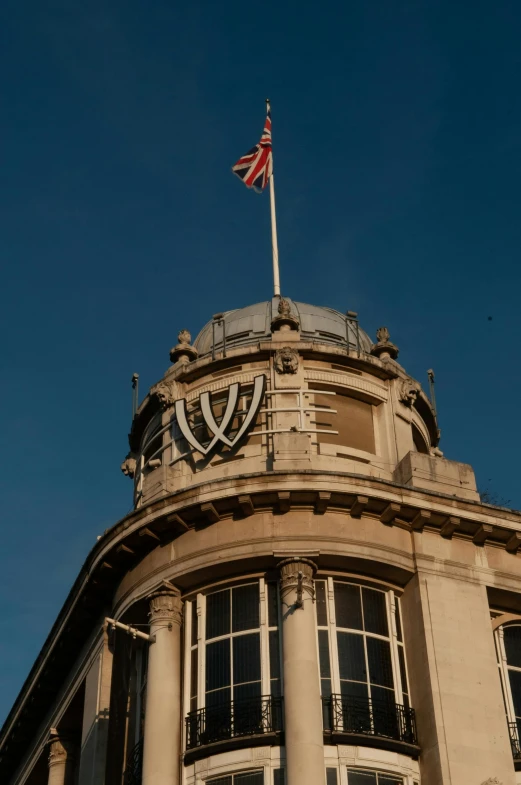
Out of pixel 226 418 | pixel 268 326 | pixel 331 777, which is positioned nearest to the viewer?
pixel 331 777

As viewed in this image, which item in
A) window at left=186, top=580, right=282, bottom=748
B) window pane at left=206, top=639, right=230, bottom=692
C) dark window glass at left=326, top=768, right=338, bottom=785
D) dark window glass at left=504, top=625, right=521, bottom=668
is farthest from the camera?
dark window glass at left=504, top=625, right=521, bottom=668

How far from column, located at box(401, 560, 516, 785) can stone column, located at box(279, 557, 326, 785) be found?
2.87 metres

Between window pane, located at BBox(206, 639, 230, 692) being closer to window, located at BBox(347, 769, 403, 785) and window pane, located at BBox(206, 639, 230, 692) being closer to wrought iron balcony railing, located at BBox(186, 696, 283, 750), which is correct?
wrought iron balcony railing, located at BBox(186, 696, 283, 750)

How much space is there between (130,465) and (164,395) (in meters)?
3.59

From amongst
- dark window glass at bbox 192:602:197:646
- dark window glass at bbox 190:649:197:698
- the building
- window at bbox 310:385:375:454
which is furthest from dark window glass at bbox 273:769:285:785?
window at bbox 310:385:375:454

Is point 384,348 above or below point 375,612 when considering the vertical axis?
above

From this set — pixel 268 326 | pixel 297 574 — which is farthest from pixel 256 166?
pixel 297 574

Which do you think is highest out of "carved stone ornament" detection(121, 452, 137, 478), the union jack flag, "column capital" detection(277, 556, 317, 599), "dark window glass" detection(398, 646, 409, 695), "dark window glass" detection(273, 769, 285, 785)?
the union jack flag

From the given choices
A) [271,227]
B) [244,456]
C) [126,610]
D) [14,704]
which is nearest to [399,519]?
[244,456]

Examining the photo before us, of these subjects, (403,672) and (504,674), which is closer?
(403,672)

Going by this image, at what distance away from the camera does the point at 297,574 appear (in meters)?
32.6

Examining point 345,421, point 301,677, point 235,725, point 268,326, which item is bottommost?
point 235,725

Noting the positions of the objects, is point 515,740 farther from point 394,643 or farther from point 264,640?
point 264,640

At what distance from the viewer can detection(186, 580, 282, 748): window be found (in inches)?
1236
